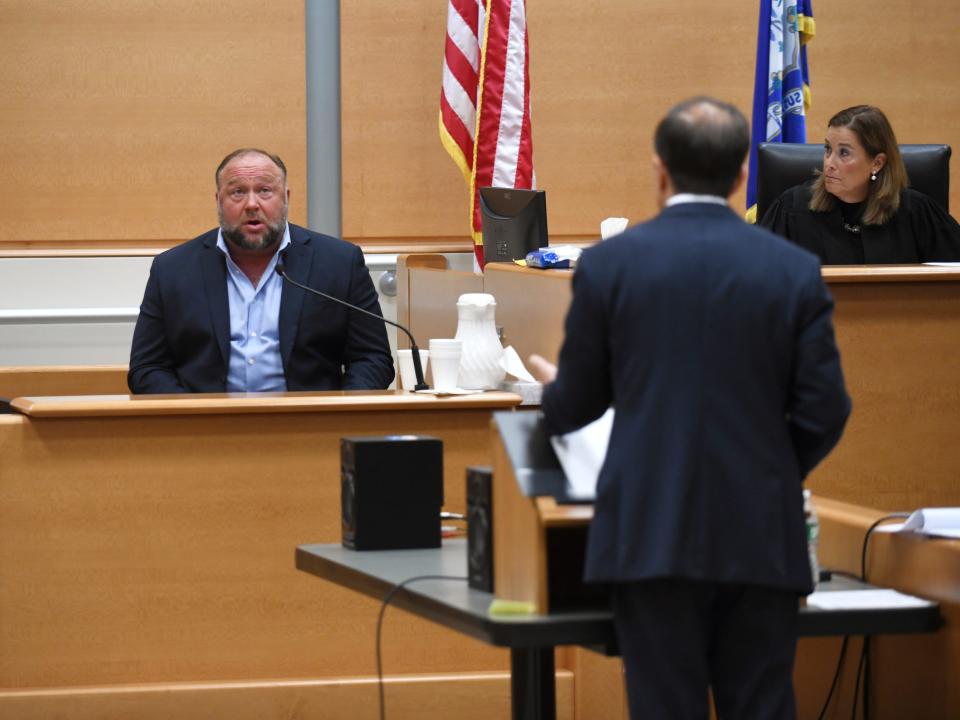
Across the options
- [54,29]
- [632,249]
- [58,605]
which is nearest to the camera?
[632,249]

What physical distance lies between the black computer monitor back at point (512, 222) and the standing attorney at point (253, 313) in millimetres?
609

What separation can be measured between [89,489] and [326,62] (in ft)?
11.3

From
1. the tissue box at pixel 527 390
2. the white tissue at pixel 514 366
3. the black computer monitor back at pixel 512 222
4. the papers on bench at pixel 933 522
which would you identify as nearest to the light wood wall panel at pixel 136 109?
the black computer monitor back at pixel 512 222

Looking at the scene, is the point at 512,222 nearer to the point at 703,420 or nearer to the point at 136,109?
the point at 136,109

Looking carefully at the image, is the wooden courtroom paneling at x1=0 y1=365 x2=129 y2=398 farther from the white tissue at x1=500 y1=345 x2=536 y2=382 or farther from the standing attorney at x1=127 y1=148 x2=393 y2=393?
the white tissue at x1=500 y1=345 x2=536 y2=382

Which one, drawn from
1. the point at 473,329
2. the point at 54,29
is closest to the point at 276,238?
the point at 473,329

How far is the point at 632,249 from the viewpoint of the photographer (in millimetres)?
2121

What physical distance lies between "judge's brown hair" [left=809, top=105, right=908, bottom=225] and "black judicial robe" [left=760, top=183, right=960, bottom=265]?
1.3 inches

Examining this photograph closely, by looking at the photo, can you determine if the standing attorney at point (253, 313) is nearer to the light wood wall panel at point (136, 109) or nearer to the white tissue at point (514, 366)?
the white tissue at point (514, 366)

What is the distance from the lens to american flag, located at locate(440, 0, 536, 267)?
6.04 m

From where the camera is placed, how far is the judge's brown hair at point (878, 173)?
478 centimetres

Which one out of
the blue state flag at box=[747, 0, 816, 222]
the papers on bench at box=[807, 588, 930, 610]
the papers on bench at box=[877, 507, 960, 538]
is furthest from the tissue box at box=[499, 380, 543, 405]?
the blue state flag at box=[747, 0, 816, 222]

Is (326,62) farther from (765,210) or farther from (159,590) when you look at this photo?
(159,590)

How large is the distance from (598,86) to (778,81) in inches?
37.9
